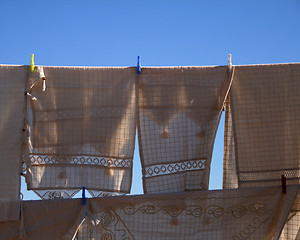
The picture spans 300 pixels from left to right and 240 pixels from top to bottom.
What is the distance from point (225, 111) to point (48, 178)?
125 centimetres

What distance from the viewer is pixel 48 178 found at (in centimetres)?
348

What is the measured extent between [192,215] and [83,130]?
2.96 feet

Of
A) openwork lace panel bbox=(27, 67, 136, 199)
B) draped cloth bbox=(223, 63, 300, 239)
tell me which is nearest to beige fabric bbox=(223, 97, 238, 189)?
draped cloth bbox=(223, 63, 300, 239)

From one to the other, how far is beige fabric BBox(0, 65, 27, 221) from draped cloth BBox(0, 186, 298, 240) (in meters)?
0.10

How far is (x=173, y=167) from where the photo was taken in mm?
3521

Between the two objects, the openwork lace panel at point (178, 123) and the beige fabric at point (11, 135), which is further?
the openwork lace panel at point (178, 123)

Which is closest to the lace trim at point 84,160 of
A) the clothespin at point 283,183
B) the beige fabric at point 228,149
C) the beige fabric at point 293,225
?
the beige fabric at point 228,149

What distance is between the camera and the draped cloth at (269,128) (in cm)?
353

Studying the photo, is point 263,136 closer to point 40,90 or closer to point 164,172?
point 164,172

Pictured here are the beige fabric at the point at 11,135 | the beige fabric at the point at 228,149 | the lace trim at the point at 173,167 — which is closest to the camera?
the beige fabric at the point at 11,135

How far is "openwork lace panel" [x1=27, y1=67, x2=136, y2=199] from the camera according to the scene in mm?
3494

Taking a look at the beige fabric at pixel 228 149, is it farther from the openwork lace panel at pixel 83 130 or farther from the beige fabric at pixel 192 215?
the openwork lace panel at pixel 83 130

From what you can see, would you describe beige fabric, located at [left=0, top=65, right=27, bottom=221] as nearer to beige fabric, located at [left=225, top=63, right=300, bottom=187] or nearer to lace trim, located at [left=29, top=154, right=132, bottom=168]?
lace trim, located at [left=29, top=154, right=132, bottom=168]

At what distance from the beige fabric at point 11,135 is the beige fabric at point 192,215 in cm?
48
